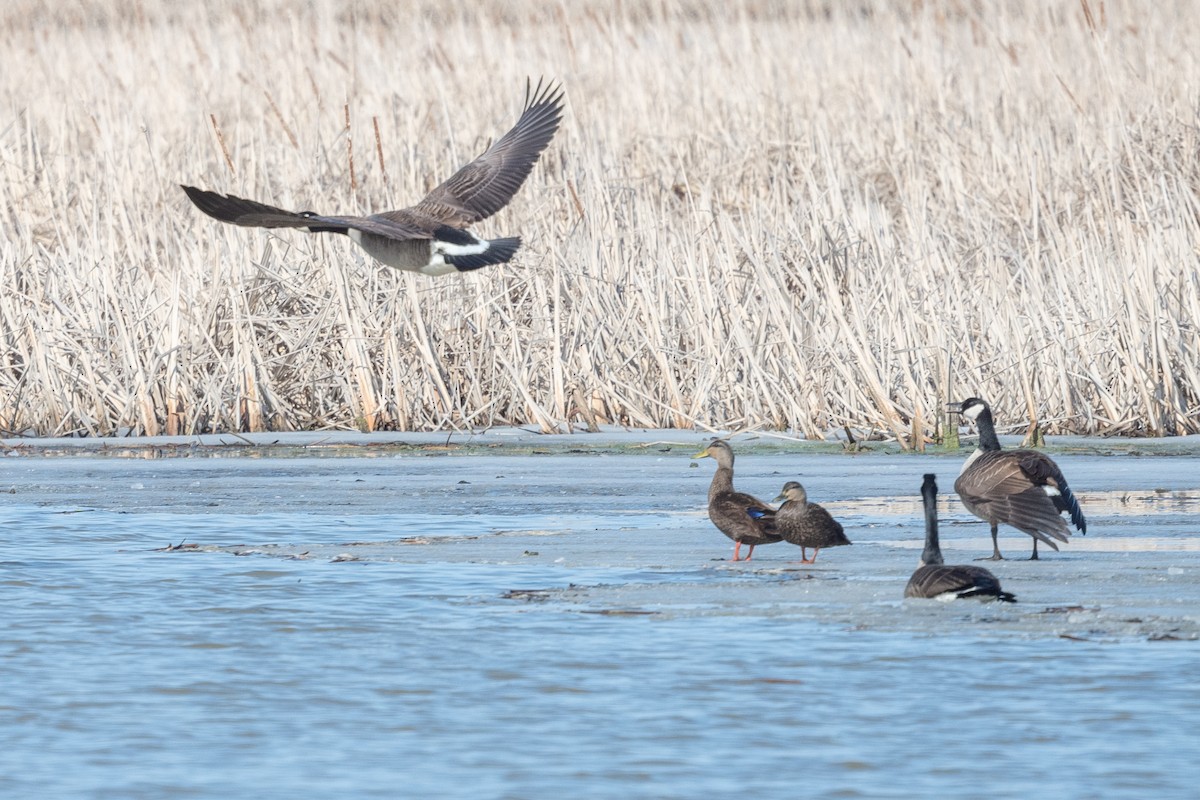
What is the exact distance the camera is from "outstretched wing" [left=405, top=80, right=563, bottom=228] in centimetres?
1077

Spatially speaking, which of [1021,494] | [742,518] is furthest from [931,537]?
[742,518]

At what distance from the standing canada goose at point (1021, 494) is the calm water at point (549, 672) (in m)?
0.19

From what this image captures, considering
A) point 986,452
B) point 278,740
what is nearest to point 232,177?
point 986,452

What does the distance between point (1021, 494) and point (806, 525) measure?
2.60 ft

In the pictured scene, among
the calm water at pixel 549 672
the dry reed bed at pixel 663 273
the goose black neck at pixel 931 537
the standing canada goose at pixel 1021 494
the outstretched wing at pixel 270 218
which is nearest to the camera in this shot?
the calm water at pixel 549 672

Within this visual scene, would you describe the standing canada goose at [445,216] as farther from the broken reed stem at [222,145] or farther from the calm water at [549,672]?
the broken reed stem at [222,145]

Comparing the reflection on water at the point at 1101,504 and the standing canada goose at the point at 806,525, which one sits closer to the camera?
the standing canada goose at the point at 806,525

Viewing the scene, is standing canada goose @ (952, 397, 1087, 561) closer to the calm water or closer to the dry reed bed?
the calm water

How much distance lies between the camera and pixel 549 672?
215 inches

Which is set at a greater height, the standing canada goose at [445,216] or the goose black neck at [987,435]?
the standing canada goose at [445,216]

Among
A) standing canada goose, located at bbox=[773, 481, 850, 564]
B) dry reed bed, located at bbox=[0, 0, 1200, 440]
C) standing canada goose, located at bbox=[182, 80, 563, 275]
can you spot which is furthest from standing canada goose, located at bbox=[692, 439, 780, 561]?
dry reed bed, located at bbox=[0, 0, 1200, 440]

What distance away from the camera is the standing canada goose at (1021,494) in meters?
6.99

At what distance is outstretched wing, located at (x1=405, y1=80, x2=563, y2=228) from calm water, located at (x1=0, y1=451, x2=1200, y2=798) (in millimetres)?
2466

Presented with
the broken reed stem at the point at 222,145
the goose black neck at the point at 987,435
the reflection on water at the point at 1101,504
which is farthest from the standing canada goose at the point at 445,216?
the broken reed stem at the point at 222,145
